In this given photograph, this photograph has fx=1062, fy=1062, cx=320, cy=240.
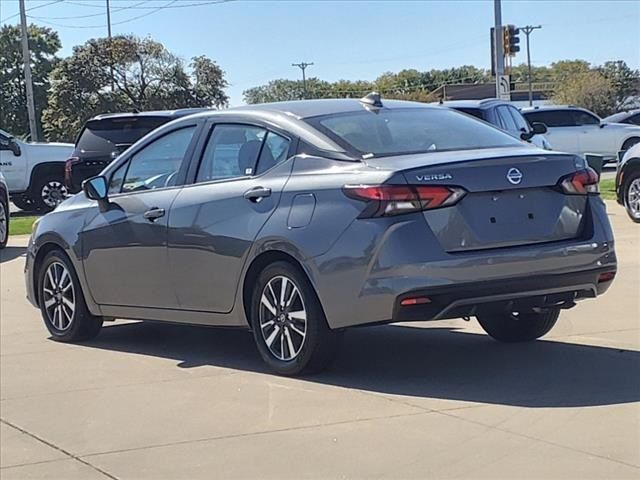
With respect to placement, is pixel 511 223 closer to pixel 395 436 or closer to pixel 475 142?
pixel 475 142

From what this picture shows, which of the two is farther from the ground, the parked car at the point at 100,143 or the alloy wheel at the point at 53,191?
the parked car at the point at 100,143

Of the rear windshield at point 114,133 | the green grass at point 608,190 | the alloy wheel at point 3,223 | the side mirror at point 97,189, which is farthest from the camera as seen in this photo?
the green grass at point 608,190

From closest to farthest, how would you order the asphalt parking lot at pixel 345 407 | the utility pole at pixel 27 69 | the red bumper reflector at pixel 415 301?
1. the asphalt parking lot at pixel 345 407
2. the red bumper reflector at pixel 415 301
3. the utility pole at pixel 27 69

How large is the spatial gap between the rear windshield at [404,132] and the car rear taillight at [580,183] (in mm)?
557

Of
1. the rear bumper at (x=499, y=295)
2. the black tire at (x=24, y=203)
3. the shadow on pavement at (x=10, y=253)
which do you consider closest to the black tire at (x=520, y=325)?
the rear bumper at (x=499, y=295)

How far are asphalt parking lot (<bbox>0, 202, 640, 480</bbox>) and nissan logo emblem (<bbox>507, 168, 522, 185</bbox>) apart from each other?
1141 millimetres

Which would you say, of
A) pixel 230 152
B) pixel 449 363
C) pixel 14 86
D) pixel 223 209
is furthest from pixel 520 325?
pixel 14 86

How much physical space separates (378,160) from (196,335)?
2789 millimetres

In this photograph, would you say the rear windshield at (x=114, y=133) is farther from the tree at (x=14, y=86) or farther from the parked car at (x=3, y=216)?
the tree at (x=14, y=86)

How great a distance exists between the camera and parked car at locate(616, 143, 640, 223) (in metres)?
13.6

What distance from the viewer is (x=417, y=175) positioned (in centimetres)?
577

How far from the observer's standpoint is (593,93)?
64.1m

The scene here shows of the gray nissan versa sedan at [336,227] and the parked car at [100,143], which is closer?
the gray nissan versa sedan at [336,227]

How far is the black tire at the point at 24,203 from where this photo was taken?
2183 cm
